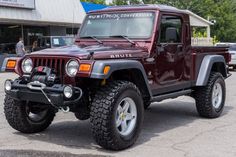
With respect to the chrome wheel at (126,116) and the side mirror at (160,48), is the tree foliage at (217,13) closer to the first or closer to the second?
the side mirror at (160,48)

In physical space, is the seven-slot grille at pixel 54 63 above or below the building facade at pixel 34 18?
below

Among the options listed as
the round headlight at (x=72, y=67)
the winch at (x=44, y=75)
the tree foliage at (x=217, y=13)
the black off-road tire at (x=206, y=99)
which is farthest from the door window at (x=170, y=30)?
the tree foliage at (x=217, y=13)

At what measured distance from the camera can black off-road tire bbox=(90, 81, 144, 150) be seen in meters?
5.90

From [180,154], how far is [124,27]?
255 cm

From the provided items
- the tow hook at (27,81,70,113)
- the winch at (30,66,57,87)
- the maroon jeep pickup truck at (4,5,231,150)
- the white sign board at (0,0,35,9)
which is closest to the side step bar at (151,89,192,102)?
the maroon jeep pickup truck at (4,5,231,150)

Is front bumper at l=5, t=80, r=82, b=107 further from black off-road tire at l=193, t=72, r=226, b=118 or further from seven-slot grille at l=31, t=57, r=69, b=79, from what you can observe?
black off-road tire at l=193, t=72, r=226, b=118

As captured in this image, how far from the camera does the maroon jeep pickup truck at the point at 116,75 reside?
19.6ft

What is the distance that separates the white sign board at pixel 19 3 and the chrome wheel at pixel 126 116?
1755cm

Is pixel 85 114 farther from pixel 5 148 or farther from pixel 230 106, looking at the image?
pixel 230 106

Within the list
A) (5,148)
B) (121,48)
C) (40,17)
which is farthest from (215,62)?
(40,17)

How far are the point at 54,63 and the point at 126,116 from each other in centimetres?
127

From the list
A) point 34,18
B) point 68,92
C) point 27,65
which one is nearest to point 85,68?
point 68,92

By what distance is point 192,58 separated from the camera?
27.0ft

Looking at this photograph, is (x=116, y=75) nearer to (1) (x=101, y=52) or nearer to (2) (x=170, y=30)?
(1) (x=101, y=52)
